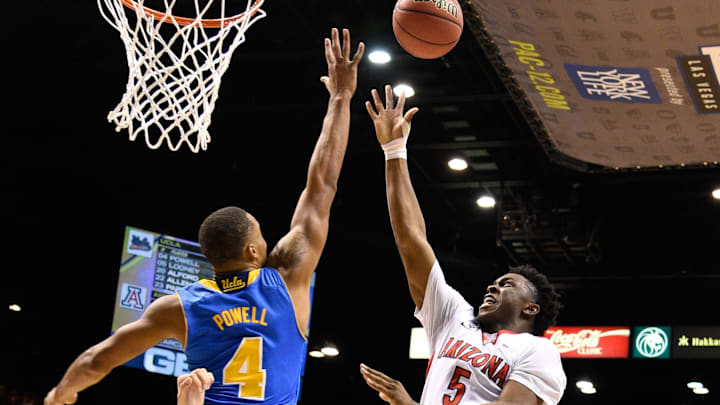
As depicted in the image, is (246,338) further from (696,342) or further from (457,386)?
(696,342)

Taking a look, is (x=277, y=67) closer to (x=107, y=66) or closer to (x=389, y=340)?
(x=107, y=66)

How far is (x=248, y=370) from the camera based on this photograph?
10.5 ft

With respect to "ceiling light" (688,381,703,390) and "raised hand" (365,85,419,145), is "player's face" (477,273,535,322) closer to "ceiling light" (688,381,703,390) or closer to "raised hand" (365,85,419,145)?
"raised hand" (365,85,419,145)

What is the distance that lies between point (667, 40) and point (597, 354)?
861cm

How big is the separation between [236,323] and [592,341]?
12.1m

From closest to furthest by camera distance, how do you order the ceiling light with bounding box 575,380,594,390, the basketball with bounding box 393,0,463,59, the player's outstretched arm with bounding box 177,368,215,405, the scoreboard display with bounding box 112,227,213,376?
the player's outstretched arm with bounding box 177,368,215,405 < the basketball with bounding box 393,0,463,59 < the scoreboard display with bounding box 112,227,213,376 < the ceiling light with bounding box 575,380,594,390

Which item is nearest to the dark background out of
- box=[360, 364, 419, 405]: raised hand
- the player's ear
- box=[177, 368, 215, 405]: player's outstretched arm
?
the player's ear

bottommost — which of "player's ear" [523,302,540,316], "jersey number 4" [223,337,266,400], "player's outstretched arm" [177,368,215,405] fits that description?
"player's outstretched arm" [177,368,215,405]

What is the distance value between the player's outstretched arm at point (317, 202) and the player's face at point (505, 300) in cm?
88

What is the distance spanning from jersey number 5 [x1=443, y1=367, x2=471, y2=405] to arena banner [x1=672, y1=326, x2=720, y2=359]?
35.6 feet

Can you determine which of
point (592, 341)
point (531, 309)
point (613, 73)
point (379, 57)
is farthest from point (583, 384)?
point (531, 309)

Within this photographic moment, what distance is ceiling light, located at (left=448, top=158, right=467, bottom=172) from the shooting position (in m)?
Result: 12.4

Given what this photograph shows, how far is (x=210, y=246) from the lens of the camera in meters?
3.37

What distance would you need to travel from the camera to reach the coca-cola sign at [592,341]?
14.4 m
